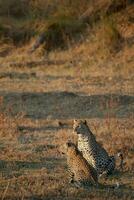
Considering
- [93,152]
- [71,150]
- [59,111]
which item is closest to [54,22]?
[59,111]

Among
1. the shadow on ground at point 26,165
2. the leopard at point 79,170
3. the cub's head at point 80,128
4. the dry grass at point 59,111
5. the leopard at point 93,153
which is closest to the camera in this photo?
the leopard at point 79,170

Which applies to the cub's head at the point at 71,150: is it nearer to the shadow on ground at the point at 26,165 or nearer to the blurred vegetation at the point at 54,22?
the shadow on ground at the point at 26,165

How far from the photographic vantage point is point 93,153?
8.80m

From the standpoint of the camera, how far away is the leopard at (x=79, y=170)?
7.94 m

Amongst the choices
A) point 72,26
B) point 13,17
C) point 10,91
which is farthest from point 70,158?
point 13,17

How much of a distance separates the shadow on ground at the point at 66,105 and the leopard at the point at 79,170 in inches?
181

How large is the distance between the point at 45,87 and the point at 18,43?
6482 mm

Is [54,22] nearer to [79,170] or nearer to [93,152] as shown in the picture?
[93,152]

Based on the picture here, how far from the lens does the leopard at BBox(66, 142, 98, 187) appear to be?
313 inches

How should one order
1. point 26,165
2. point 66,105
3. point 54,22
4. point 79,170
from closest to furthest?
point 79,170 → point 26,165 → point 66,105 → point 54,22

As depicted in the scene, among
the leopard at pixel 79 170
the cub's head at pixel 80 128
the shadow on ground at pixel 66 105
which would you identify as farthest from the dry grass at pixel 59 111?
the cub's head at pixel 80 128

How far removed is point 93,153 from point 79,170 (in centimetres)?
83

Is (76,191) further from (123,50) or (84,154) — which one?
(123,50)

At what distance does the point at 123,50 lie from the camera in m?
19.6
